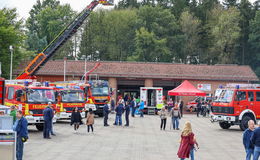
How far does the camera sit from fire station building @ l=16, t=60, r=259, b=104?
59438 mm

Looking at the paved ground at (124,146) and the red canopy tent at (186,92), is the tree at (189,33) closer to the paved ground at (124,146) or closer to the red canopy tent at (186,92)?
the red canopy tent at (186,92)

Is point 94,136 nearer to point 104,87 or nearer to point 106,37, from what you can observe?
point 104,87

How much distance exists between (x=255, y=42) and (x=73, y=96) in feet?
192

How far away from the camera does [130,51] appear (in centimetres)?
8788

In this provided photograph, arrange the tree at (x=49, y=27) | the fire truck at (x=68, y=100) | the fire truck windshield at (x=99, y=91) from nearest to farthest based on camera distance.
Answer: the fire truck at (x=68, y=100), the fire truck windshield at (x=99, y=91), the tree at (x=49, y=27)

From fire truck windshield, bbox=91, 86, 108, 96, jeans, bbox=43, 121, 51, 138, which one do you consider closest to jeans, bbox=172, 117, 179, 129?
jeans, bbox=43, 121, 51, 138

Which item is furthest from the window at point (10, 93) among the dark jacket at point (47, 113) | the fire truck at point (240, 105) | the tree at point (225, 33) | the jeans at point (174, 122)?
the tree at point (225, 33)

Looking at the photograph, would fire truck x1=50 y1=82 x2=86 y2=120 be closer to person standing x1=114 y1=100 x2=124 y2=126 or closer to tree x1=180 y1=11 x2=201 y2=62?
person standing x1=114 y1=100 x2=124 y2=126

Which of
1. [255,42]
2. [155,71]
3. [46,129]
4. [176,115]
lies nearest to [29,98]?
[46,129]

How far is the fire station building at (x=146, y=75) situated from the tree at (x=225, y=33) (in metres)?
20.0

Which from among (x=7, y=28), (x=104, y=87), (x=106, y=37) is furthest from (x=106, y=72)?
(x=106, y=37)

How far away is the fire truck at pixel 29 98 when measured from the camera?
26438mm

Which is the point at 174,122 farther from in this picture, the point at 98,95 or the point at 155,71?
the point at 155,71

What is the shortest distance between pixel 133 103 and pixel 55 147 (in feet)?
79.5
